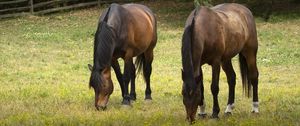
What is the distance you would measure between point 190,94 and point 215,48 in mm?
978

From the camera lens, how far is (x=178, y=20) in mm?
25812

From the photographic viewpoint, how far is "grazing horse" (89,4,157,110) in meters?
9.35

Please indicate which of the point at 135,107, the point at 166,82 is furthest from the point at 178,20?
the point at 135,107

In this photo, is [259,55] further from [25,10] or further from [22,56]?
[25,10]

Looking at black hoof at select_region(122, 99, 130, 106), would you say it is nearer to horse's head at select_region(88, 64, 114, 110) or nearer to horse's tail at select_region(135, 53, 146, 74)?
horse's head at select_region(88, 64, 114, 110)

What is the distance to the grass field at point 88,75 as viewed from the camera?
832 cm

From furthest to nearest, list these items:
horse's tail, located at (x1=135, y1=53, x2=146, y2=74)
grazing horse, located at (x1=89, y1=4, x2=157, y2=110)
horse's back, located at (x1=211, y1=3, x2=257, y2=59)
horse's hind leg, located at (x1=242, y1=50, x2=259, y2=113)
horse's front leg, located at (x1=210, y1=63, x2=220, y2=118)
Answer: horse's tail, located at (x1=135, y1=53, x2=146, y2=74) < grazing horse, located at (x1=89, y1=4, x2=157, y2=110) < horse's hind leg, located at (x1=242, y1=50, x2=259, y2=113) < horse's back, located at (x1=211, y1=3, x2=257, y2=59) < horse's front leg, located at (x1=210, y1=63, x2=220, y2=118)

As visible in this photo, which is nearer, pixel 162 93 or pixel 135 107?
pixel 135 107

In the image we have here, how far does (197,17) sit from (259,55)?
987 centimetres

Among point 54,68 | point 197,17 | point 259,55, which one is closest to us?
point 197,17

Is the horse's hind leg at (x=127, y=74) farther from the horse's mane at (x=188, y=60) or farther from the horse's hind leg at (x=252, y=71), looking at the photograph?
the horse's mane at (x=188, y=60)

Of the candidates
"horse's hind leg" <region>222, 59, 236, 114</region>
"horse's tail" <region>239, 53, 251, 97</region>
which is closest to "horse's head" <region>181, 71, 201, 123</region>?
"horse's hind leg" <region>222, 59, 236, 114</region>

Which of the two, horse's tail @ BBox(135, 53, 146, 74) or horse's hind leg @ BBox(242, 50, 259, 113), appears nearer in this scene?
horse's hind leg @ BBox(242, 50, 259, 113)

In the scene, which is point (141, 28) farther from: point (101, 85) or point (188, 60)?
point (188, 60)
